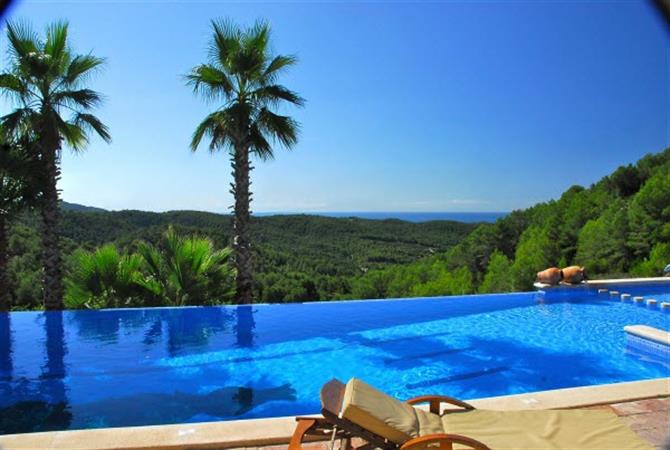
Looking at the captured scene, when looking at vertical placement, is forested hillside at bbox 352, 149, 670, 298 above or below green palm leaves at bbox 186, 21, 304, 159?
below

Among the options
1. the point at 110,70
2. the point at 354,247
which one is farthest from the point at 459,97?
the point at 354,247

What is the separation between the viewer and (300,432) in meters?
3.20

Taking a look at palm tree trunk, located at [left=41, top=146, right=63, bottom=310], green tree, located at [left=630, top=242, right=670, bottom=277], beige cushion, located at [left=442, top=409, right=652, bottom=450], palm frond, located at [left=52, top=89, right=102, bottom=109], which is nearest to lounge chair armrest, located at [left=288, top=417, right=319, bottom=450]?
beige cushion, located at [left=442, top=409, right=652, bottom=450]

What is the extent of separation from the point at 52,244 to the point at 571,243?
77.6 feet

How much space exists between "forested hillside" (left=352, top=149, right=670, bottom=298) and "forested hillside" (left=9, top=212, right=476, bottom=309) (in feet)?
19.2

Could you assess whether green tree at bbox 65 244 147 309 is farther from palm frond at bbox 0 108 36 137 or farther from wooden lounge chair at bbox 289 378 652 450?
wooden lounge chair at bbox 289 378 652 450

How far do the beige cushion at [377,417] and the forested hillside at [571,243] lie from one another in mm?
14414

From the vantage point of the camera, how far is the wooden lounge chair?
3145mm

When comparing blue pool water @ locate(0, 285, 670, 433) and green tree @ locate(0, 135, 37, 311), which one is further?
green tree @ locate(0, 135, 37, 311)

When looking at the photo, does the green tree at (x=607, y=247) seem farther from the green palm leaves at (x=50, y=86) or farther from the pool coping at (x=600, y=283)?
the green palm leaves at (x=50, y=86)

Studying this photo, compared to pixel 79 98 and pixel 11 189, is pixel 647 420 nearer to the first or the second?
pixel 11 189

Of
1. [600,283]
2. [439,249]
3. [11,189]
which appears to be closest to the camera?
[11,189]

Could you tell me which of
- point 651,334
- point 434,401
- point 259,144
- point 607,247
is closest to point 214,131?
point 259,144

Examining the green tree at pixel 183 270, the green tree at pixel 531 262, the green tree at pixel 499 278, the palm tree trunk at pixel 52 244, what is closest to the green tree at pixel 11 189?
the palm tree trunk at pixel 52 244
